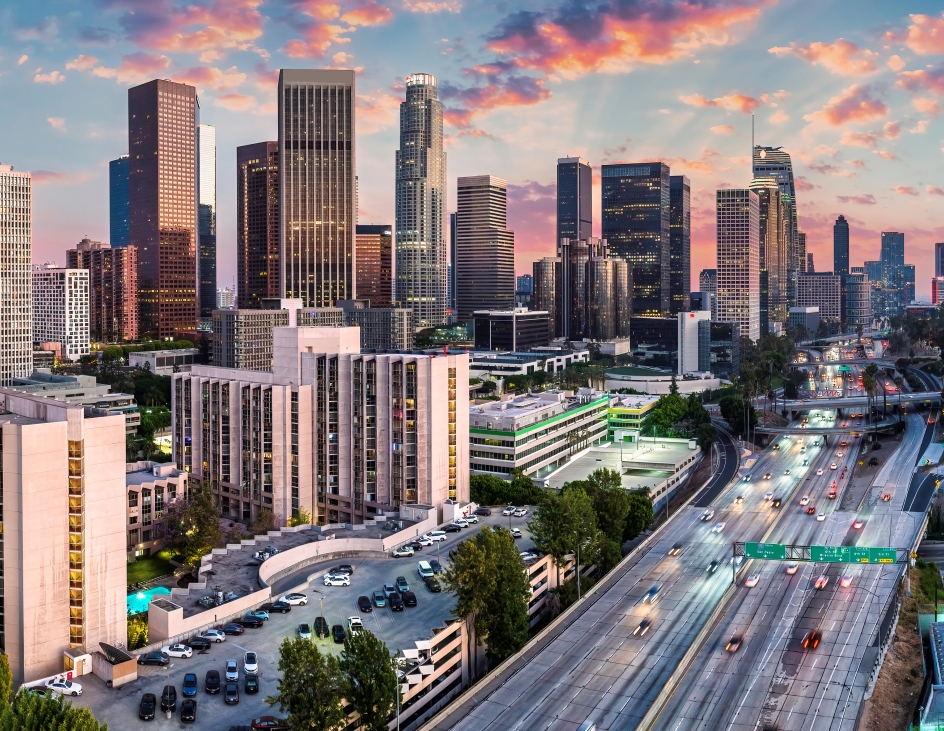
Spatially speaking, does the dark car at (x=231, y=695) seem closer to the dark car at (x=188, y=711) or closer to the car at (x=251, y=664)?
the car at (x=251, y=664)

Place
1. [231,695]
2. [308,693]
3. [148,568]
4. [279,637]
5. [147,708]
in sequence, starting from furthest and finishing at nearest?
[148,568] < [279,637] < [231,695] < [147,708] < [308,693]

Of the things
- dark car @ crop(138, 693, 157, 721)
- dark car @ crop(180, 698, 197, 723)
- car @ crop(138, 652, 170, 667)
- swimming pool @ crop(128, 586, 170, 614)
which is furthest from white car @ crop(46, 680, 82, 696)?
swimming pool @ crop(128, 586, 170, 614)

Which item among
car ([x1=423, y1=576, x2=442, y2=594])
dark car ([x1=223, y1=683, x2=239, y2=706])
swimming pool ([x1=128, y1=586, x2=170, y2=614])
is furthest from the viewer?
car ([x1=423, y1=576, x2=442, y2=594])

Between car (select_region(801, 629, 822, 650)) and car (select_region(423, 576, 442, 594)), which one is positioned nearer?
car (select_region(801, 629, 822, 650))

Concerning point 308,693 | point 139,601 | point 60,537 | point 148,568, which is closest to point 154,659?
point 60,537

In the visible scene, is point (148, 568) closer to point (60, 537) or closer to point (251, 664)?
point (60, 537)

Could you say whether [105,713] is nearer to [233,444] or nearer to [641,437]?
[233,444]

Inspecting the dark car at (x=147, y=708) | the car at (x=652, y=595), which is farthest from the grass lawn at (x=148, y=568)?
the car at (x=652, y=595)

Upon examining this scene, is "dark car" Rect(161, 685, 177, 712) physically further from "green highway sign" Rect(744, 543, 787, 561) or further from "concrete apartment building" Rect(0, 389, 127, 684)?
"green highway sign" Rect(744, 543, 787, 561)
